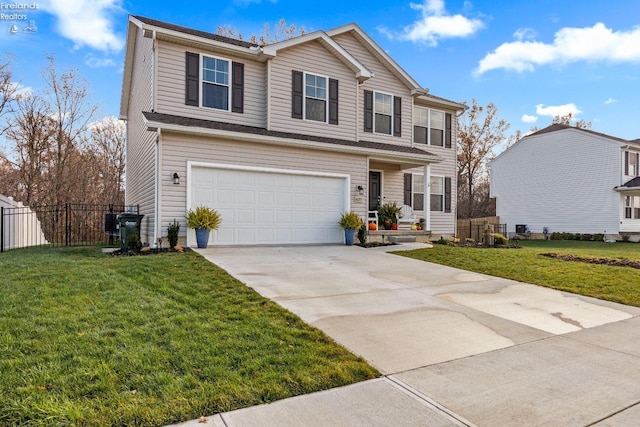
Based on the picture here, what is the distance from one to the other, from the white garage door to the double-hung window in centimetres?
527

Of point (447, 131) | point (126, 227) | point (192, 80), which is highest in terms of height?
point (192, 80)

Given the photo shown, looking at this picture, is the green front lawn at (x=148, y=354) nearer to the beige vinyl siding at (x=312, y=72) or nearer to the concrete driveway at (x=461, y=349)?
the concrete driveway at (x=461, y=349)

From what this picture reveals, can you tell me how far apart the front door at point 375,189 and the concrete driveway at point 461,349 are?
7414 millimetres

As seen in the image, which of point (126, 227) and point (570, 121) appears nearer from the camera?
point (126, 227)

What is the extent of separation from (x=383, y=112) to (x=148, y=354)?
13.2 metres

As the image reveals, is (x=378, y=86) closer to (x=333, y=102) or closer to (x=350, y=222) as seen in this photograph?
(x=333, y=102)

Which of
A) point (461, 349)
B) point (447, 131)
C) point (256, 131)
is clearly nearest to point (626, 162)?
point (447, 131)

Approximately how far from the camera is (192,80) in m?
11.4

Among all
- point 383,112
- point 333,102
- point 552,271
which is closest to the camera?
point 552,271

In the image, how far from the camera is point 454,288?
22.1 ft

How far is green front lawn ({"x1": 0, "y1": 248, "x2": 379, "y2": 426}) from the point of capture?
2574mm

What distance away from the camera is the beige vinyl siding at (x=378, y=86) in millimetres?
14304

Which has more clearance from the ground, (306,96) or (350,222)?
(306,96)

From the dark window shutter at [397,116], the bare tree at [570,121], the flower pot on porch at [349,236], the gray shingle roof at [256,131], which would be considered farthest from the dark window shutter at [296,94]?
the bare tree at [570,121]
